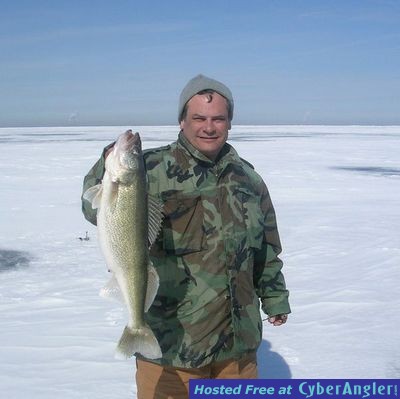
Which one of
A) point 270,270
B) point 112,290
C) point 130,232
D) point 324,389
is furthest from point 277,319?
point 130,232

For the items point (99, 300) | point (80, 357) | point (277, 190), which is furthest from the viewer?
point (277, 190)

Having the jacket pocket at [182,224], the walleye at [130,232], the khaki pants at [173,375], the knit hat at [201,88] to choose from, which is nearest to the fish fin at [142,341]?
the walleye at [130,232]

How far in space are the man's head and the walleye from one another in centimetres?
44

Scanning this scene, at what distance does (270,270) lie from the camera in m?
2.94

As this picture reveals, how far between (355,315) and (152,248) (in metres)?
3.35

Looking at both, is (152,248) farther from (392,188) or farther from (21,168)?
(21,168)

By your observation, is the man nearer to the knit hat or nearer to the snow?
the knit hat

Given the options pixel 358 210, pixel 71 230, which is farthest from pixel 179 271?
pixel 358 210

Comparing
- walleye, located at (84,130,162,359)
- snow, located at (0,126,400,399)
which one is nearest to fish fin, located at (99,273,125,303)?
walleye, located at (84,130,162,359)

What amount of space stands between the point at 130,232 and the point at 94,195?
9.6 inches

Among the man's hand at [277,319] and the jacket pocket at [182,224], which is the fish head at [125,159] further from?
the man's hand at [277,319]

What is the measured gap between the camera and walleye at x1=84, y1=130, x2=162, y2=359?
7.13 ft

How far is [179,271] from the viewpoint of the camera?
2580 mm

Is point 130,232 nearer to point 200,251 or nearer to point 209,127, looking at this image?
point 200,251
